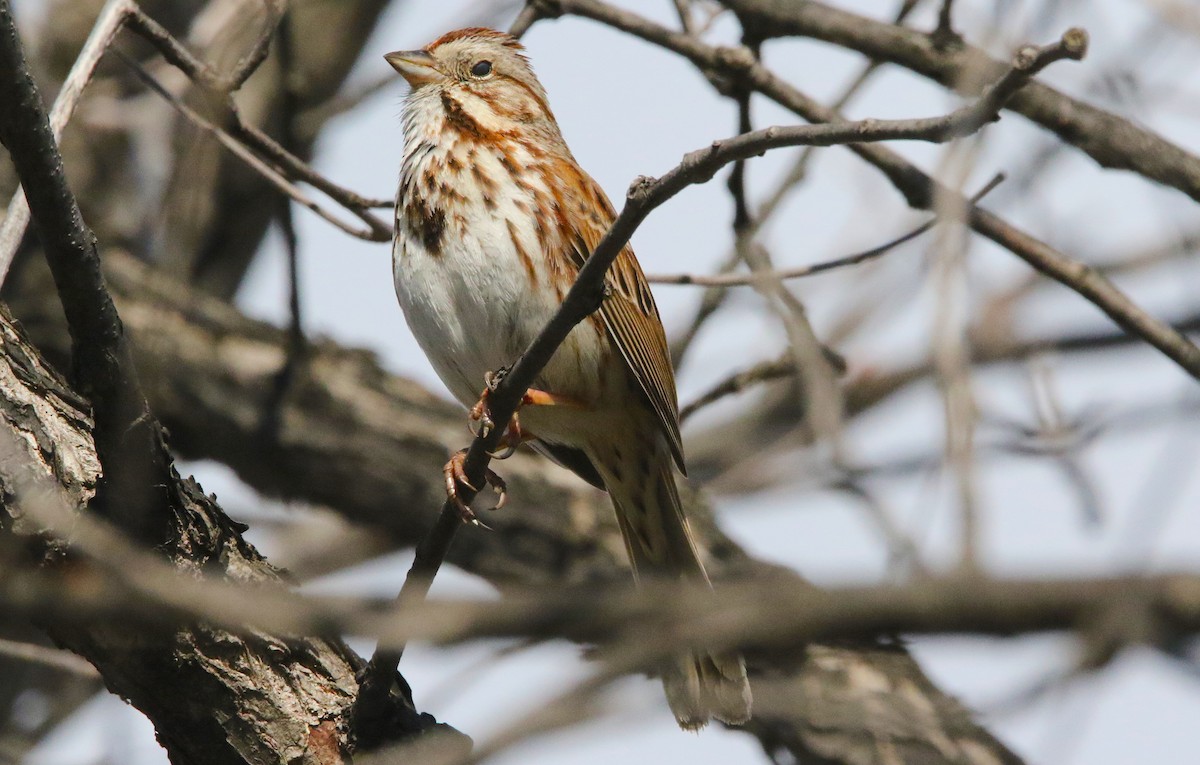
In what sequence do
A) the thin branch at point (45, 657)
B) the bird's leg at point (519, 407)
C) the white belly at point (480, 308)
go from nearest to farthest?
the bird's leg at point (519, 407), the thin branch at point (45, 657), the white belly at point (480, 308)

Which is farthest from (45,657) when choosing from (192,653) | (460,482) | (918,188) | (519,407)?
(918,188)

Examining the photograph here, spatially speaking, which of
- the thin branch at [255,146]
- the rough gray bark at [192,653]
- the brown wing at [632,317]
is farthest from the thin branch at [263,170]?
the rough gray bark at [192,653]

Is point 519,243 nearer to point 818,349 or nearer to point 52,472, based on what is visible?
point 818,349

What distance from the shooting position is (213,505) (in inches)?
128

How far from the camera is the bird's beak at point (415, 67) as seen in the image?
498cm

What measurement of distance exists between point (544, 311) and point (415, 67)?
1.35m

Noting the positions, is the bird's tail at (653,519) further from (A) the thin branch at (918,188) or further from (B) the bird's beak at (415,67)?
(B) the bird's beak at (415,67)

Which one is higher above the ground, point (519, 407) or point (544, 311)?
point (544, 311)

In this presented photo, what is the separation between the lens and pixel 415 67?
16.4ft

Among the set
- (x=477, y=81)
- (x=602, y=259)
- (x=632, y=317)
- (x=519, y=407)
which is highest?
(x=477, y=81)

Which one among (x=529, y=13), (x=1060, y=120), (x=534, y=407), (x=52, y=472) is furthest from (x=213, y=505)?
(x=1060, y=120)

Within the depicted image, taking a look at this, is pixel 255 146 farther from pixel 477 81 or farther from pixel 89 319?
pixel 89 319

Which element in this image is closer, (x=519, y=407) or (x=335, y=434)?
(x=519, y=407)

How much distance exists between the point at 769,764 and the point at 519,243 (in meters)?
2.03
